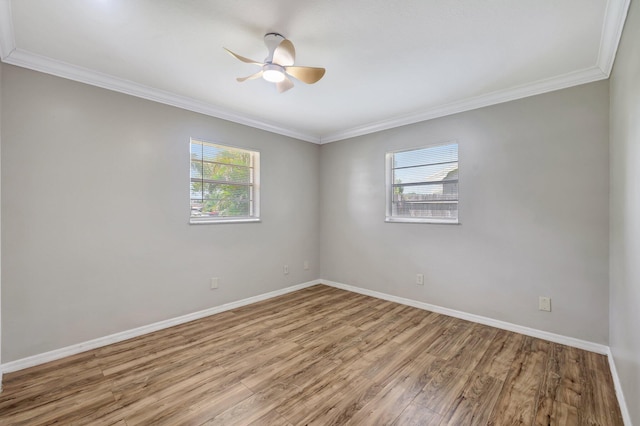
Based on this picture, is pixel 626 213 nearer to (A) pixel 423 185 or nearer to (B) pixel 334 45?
(A) pixel 423 185

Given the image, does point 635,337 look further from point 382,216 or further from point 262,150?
point 262,150

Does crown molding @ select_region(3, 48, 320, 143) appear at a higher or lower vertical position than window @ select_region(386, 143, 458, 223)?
higher

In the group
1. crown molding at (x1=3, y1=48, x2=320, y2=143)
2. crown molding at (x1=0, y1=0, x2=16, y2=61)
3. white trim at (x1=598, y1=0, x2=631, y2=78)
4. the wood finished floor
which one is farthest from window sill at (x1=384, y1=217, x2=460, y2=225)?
crown molding at (x1=0, y1=0, x2=16, y2=61)

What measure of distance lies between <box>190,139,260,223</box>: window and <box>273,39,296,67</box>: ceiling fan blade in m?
1.77

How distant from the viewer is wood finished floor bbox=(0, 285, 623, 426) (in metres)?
1.72

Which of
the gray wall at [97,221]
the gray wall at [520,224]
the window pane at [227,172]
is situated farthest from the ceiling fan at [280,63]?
the gray wall at [520,224]

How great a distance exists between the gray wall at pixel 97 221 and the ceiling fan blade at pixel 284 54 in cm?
168

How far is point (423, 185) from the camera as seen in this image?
370 cm

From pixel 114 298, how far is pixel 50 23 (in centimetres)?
228

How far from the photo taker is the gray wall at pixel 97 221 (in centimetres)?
224

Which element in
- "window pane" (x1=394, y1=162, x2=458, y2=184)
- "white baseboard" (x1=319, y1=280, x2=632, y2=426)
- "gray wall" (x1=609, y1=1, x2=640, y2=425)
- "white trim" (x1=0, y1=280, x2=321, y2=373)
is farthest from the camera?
"window pane" (x1=394, y1=162, x2=458, y2=184)

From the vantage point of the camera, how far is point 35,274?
231 cm

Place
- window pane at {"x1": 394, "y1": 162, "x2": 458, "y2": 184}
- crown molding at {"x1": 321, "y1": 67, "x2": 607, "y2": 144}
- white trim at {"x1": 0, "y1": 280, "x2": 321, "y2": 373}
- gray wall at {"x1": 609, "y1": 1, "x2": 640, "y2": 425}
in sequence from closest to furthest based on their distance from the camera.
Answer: gray wall at {"x1": 609, "y1": 1, "x2": 640, "y2": 425}
white trim at {"x1": 0, "y1": 280, "x2": 321, "y2": 373}
crown molding at {"x1": 321, "y1": 67, "x2": 607, "y2": 144}
window pane at {"x1": 394, "y1": 162, "x2": 458, "y2": 184}

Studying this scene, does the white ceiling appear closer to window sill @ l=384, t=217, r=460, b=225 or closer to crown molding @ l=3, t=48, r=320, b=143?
crown molding @ l=3, t=48, r=320, b=143
